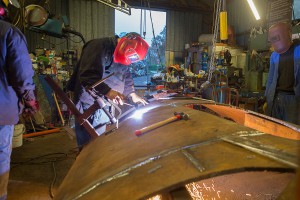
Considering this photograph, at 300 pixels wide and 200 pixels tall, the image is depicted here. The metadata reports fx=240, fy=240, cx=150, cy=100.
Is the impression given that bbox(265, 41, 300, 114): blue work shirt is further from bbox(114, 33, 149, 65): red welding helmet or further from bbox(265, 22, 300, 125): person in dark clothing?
bbox(114, 33, 149, 65): red welding helmet

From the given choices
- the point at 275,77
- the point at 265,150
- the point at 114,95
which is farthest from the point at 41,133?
the point at 265,150

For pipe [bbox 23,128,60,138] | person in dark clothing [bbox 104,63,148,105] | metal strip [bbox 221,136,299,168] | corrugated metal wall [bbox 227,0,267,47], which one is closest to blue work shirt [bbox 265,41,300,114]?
person in dark clothing [bbox 104,63,148,105]

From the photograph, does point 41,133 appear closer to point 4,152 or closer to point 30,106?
point 30,106

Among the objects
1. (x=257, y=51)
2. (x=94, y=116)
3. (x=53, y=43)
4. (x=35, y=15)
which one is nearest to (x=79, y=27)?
(x=53, y=43)

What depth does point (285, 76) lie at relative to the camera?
3914 mm

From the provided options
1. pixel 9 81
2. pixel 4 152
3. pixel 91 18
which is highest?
pixel 91 18

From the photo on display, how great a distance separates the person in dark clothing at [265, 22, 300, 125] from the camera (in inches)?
148

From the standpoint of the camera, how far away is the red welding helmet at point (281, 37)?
3.84 m

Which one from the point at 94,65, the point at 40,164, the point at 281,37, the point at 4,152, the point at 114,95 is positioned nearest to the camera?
the point at 4,152

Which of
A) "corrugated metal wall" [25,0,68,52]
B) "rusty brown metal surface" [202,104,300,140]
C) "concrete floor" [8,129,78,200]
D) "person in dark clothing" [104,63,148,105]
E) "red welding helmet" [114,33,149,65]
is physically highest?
"corrugated metal wall" [25,0,68,52]

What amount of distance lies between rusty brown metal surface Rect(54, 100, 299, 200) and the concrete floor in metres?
1.49

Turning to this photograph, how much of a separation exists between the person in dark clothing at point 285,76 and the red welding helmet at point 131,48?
242 centimetres

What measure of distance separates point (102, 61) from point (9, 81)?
993mm

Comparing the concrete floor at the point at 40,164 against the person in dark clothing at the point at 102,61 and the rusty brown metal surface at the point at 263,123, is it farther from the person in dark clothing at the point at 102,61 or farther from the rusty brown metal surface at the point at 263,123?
the rusty brown metal surface at the point at 263,123
